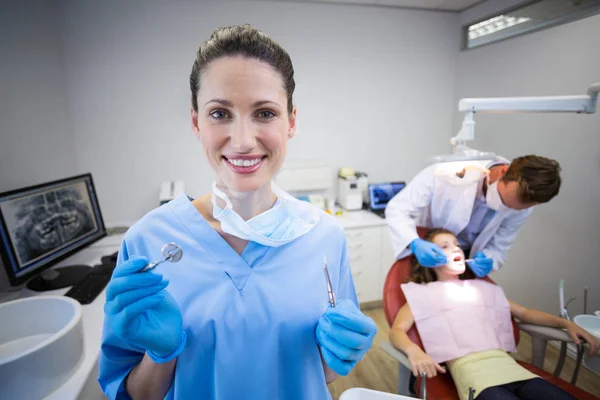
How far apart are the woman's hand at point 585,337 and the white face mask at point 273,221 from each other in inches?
54.1

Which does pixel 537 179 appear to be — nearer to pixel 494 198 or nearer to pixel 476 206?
pixel 494 198

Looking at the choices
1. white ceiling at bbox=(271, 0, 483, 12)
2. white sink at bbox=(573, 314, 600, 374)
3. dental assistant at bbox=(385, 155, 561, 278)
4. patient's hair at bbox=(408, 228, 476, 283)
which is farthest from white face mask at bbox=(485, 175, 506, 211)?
white ceiling at bbox=(271, 0, 483, 12)

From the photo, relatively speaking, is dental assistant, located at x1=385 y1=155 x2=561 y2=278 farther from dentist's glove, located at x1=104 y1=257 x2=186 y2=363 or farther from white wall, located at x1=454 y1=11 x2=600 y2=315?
dentist's glove, located at x1=104 y1=257 x2=186 y2=363

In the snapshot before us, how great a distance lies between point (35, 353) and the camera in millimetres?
806

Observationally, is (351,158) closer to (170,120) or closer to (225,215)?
(170,120)

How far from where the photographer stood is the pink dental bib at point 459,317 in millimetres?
1516

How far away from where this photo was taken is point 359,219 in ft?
9.13

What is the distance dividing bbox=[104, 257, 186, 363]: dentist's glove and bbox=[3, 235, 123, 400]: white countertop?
0.53 meters

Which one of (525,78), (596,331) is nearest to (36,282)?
(596,331)

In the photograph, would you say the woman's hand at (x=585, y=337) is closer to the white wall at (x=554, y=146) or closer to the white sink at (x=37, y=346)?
the white wall at (x=554, y=146)

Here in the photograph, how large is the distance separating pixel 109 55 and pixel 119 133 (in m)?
0.59

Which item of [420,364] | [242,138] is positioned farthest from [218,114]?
[420,364]

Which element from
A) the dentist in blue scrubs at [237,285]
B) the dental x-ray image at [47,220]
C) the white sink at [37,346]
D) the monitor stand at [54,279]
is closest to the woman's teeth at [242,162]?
the dentist in blue scrubs at [237,285]

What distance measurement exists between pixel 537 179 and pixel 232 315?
1445mm
